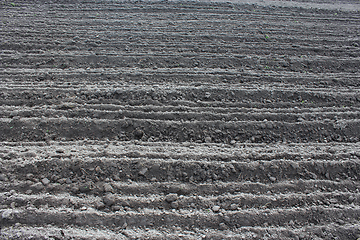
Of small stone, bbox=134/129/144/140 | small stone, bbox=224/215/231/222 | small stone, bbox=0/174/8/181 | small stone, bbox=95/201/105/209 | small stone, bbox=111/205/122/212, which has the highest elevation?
small stone, bbox=134/129/144/140

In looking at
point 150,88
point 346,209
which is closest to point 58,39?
point 150,88

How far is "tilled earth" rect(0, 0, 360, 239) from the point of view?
245cm

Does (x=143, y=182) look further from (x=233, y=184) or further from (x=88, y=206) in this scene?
(x=233, y=184)

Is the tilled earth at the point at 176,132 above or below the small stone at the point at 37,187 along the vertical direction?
above

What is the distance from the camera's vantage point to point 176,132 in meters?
3.43

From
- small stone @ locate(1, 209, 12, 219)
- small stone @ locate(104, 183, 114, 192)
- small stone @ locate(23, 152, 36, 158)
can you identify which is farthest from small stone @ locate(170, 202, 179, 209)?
small stone @ locate(23, 152, 36, 158)

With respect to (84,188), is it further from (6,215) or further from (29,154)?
(29,154)

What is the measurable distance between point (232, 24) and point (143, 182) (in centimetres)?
571

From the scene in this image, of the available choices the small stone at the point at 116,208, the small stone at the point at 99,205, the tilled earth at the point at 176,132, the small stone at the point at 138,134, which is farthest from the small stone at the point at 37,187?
the small stone at the point at 138,134

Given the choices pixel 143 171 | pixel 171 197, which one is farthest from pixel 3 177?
pixel 171 197

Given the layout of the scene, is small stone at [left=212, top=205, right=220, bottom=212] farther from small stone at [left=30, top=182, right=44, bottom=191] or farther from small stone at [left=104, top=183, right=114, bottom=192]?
small stone at [left=30, top=182, right=44, bottom=191]

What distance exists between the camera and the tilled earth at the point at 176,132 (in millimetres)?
2453

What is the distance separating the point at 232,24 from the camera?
659cm

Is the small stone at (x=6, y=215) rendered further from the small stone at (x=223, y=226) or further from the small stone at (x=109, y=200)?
the small stone at (x=223, y=226)
